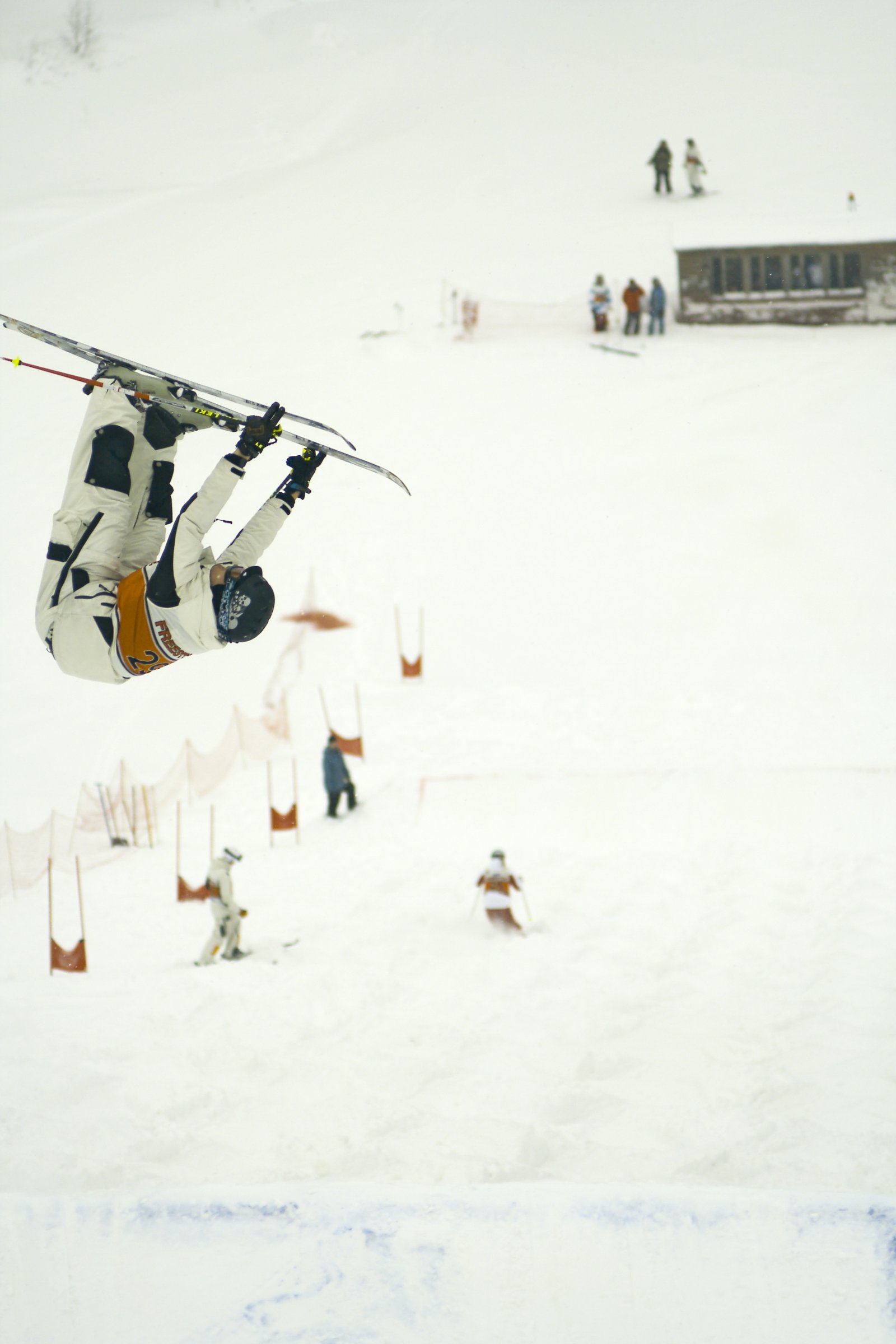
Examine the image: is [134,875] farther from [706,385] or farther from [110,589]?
[706,385]

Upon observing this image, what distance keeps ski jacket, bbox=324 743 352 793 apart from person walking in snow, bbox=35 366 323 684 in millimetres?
6722

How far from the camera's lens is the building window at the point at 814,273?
70.1 feet

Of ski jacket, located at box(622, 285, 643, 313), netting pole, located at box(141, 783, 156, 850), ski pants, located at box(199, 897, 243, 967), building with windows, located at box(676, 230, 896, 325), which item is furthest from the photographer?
ski jacket, located at box(622, 285, 643, 313)

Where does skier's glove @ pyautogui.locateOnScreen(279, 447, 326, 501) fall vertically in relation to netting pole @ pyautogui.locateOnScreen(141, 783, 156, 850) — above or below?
above

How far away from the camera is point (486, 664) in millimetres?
14992

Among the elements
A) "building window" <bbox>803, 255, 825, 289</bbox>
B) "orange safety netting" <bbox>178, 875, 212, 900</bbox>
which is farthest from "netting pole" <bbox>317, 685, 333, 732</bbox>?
"building window" <bbox>803, 255, 825, 289</bbox>

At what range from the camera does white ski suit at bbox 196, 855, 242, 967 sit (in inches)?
361

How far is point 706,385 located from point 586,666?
8.40 m

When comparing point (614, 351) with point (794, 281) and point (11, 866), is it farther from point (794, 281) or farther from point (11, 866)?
point (11, 866)

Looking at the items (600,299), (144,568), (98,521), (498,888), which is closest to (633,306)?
(600,299)

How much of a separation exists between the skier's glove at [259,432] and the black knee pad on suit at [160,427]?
1.55 feet

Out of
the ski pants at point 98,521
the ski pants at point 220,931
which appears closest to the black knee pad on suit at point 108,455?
the ski pants at point 98,521

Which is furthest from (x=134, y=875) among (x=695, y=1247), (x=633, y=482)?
(x=633, y=482)

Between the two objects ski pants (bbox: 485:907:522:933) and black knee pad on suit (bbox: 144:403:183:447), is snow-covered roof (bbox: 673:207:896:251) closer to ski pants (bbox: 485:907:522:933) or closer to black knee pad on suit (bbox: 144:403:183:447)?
ski pants (bbox: 485:907:522:933)
